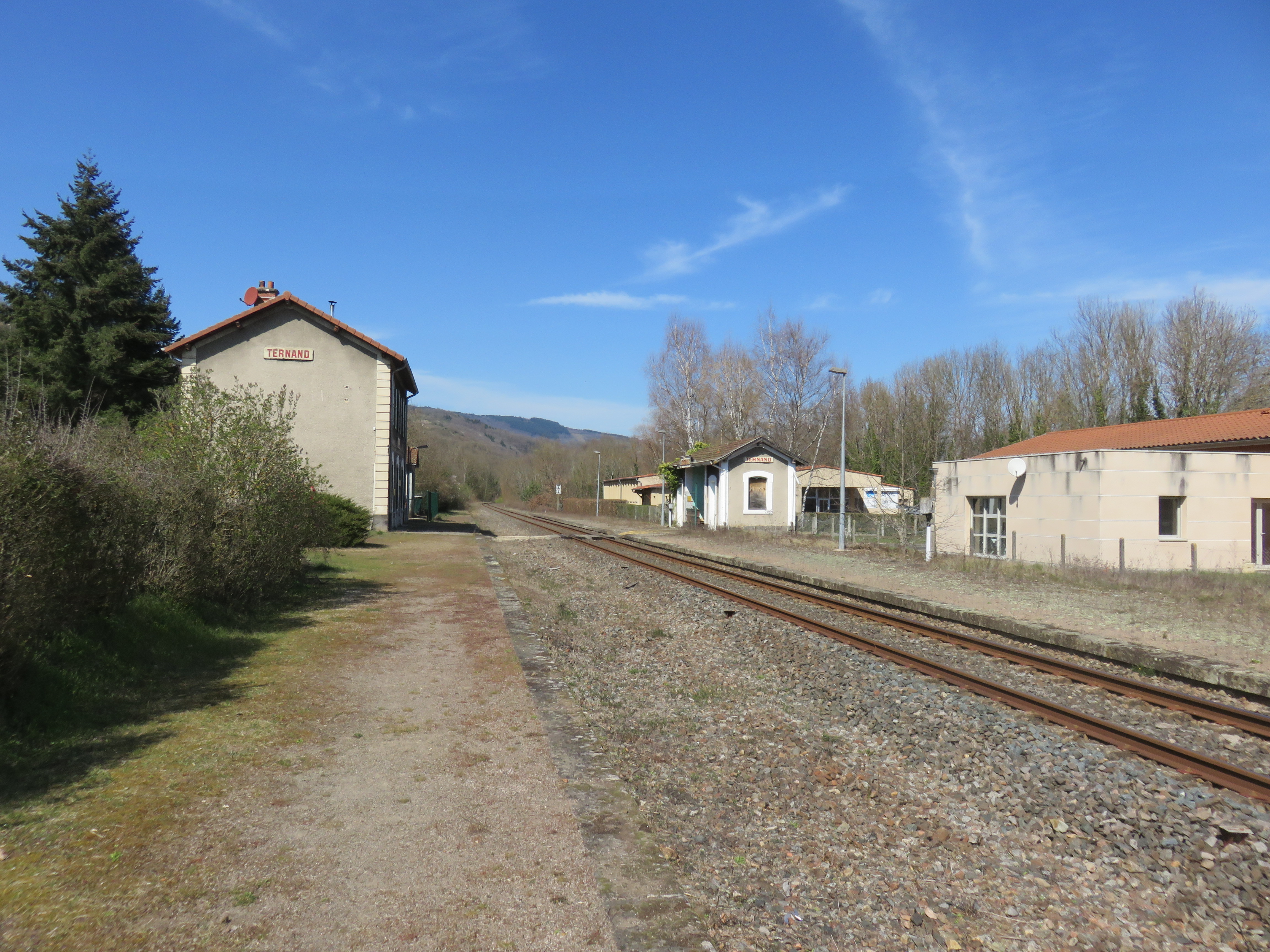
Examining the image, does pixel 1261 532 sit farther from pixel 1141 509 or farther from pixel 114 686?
pixel 114 686

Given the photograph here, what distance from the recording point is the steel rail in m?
6.66

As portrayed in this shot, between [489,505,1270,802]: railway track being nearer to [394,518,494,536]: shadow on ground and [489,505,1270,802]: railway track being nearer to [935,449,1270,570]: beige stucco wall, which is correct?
[935,449,1270,570]: beige stucco wall

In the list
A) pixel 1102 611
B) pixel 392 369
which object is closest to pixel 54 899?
pixel 1102 611

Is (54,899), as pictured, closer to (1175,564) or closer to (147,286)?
(1175,564)

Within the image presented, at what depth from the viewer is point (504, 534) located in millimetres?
33156

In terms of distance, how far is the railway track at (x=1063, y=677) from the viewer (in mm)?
5367

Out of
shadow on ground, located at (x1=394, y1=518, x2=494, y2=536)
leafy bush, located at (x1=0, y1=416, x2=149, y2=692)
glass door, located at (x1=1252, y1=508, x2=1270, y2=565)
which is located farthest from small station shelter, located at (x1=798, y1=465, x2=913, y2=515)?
leafy bush, located at (x1=0, y1=416, x2=149, y2=692)

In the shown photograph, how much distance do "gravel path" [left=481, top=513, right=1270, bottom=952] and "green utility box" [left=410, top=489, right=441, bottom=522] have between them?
39.1 meters

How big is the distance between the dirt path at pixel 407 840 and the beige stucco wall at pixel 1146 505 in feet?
56.2

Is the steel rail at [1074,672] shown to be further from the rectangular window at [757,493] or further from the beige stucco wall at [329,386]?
the rectangular window at [757,493]

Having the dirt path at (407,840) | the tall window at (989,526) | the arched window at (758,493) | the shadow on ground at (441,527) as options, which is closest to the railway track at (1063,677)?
the dirt path at (407,840)

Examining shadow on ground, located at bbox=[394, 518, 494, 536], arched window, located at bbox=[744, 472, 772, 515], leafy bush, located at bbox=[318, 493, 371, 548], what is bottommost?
shadow on ground, located at bbox=[394, 518, 494, 536]

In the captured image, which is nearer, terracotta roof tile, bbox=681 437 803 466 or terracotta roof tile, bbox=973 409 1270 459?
terracotta roof tile, bbox=973 409 1270 459

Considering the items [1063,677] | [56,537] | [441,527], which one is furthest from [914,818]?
[441,527]
